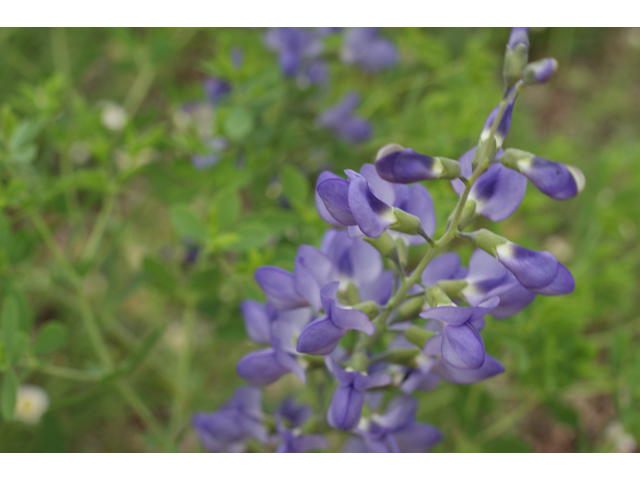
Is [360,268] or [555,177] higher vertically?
[555,177]

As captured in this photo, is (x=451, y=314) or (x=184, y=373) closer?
(x=451, y=314)

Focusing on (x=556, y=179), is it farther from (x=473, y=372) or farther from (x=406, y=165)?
(x=473, y=372)

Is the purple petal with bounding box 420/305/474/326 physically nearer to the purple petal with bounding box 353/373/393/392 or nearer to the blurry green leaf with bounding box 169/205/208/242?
the purple petal with bounding box 353/373/393/392

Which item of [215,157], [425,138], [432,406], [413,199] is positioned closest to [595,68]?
[425,138]

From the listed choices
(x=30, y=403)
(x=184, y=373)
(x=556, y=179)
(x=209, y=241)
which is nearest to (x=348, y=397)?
(x=556, y=179)

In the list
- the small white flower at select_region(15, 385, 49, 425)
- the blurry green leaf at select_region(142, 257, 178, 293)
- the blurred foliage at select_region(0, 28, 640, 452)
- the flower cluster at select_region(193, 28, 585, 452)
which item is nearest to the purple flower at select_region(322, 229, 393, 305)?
the flower cluster at select_region(193, 28, 585, 452)

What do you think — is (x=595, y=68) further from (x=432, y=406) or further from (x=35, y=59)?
(x=35, y=59)
